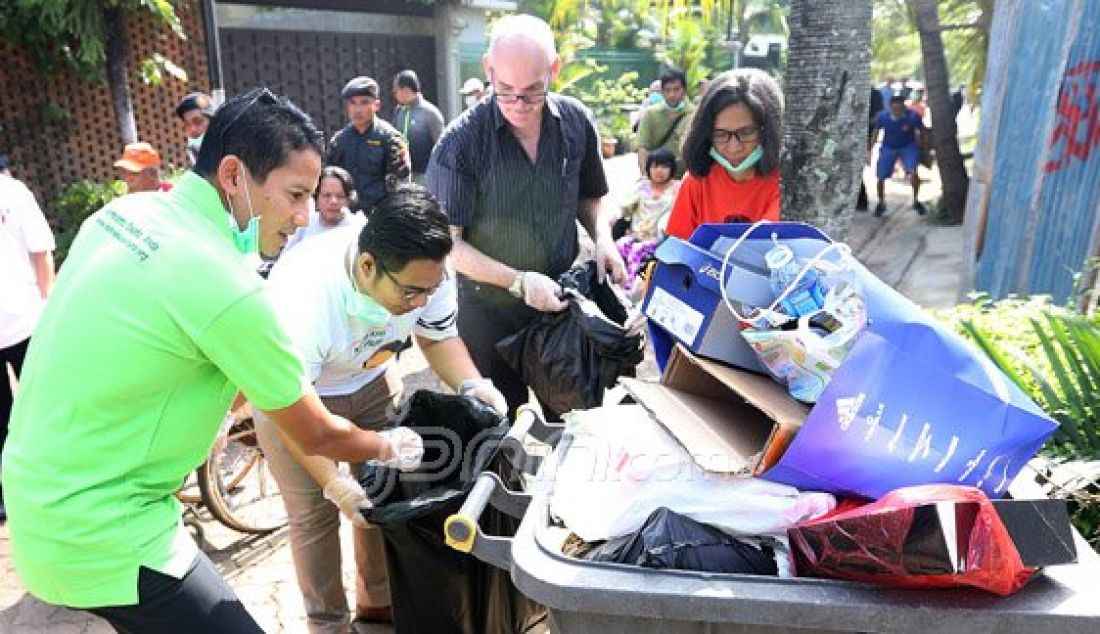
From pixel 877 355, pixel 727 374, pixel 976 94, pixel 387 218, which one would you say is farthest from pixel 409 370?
pixel 976 94

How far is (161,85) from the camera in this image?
32.0 feet

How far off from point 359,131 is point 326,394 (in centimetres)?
372

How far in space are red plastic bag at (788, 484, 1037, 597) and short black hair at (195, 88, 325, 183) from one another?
1183mm

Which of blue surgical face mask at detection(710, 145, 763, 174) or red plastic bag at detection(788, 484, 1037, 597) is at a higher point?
blue surgical face mask at detection(710, 145, 763, 174)

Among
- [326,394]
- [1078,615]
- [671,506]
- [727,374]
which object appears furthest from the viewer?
[326,394]

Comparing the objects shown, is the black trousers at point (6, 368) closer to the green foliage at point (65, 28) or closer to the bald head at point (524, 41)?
the bald head at point (524, 41)

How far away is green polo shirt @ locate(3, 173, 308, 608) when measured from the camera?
1.51 meters

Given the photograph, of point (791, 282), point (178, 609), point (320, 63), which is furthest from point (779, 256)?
point (320, 63)

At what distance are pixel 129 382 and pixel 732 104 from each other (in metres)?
2.02

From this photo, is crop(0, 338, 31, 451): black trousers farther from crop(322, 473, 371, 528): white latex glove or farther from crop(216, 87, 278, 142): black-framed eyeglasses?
crop(216, 87, 278, 142): black-framed eyeglasses

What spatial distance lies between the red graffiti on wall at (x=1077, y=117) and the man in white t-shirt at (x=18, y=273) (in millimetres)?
4977

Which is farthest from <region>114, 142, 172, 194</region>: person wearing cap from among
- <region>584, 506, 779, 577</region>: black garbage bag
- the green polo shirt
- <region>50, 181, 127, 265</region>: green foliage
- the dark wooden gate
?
the dark wooden gate

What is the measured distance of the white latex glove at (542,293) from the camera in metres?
2.67

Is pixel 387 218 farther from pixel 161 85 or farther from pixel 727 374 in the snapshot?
pixel 161 85
